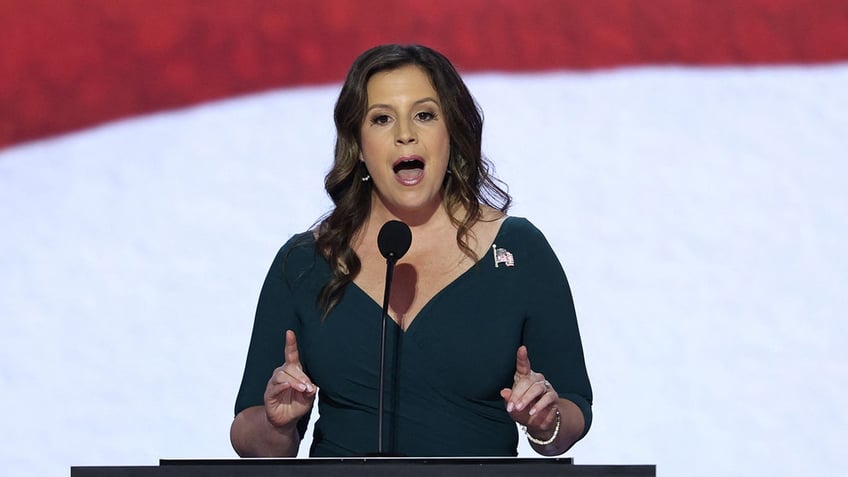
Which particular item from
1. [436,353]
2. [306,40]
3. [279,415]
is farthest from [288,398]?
[306,40]

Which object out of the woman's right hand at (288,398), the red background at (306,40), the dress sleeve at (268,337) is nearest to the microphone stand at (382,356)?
the woman's right hand at (288,398)

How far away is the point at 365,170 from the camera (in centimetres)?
231

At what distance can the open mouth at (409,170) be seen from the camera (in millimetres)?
2186

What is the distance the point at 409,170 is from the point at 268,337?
0.38 meters

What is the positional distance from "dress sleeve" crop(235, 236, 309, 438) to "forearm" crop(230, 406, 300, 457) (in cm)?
6

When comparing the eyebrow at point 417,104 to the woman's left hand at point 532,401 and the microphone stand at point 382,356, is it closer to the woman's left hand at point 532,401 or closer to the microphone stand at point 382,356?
the microphone stand at point 382,356

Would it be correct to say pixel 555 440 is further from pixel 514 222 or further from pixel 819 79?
pixel 819 79

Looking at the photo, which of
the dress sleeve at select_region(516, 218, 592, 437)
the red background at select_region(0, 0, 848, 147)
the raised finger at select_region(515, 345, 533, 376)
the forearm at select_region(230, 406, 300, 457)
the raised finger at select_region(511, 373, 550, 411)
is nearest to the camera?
the raised finger at select_region(511, 373, 550, 411)

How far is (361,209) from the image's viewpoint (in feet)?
7.53

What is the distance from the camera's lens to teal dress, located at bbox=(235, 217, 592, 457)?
208 cm

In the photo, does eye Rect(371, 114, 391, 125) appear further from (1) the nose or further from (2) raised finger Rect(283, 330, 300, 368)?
(2) raised finger Rect(283, 330, 300, 368)

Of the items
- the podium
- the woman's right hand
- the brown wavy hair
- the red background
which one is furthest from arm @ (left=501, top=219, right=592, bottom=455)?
the red background

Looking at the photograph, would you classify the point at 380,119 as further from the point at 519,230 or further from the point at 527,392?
the point at 527,392

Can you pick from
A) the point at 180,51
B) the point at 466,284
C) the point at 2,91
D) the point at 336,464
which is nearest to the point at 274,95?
the point at 180,51
